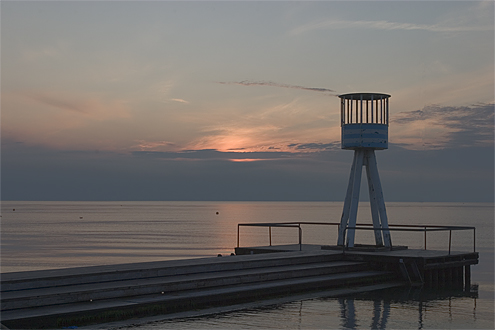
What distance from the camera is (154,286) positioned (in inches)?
648

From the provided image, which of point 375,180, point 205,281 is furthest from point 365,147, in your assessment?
point 205,281

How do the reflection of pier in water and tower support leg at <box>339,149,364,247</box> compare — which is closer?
the reflection of pier in water

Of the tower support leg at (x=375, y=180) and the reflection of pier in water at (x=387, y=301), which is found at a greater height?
the tower support leg at (x=375, y=180)

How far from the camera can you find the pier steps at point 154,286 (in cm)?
1397

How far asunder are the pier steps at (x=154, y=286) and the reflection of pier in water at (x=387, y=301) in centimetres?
137

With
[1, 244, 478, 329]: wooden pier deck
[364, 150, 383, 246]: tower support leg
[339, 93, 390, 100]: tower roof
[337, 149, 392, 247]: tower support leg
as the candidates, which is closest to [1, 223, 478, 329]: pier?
[1, 244, 478, 329]: wooden pier deck

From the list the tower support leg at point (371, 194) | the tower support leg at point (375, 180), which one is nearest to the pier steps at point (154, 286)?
the tower support leg at point (371, 194)

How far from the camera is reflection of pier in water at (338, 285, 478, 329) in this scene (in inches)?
625

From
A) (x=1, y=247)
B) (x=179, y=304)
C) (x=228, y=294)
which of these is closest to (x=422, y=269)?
(x=228, y=294)

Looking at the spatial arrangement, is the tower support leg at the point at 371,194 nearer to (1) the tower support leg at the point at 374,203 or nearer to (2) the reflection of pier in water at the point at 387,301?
(1) the tower support leg at the point at 374,203

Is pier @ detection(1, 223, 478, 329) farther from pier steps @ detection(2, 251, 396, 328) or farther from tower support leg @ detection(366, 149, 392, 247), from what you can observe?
tower support leg @ detection(366, 149, 392, 247)

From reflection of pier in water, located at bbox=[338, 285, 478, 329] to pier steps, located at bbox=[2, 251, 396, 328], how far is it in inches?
54.1

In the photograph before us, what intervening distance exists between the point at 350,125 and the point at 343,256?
216 inches

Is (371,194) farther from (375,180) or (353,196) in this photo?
(353,196)
